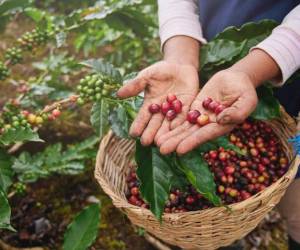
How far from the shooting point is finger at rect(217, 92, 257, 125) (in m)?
1.35

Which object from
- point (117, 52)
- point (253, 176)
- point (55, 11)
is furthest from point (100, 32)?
point (253, 176)

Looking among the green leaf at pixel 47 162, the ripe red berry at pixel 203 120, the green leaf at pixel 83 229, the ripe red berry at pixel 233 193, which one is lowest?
the green leaf at pixel 47 162

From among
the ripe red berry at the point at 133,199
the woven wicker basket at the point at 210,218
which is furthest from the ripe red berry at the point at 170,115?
the ripe red berry at the point at 133,199

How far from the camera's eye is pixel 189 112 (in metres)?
1.47

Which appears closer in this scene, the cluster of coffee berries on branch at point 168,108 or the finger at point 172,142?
the finger at point 172,142

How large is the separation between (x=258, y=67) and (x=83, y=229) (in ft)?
2.76

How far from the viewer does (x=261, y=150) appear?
5.91ft

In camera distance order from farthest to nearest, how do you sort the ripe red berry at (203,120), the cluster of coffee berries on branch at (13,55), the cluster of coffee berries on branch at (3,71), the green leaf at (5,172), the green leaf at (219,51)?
the cluster of coffee berries on branch at (13,55)
the cluster of coffee berries on branch at (3,71)
the green leaf at (219,51)
the green leaf at (5,172)
the ripe red berry at (203,120)

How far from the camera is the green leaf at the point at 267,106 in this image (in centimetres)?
157

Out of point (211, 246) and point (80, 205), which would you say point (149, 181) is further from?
A: point (80, 205)

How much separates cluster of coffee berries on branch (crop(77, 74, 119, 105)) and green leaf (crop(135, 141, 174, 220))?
233 mm

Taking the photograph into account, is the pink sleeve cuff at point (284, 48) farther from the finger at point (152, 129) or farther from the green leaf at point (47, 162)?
the green leaf at point (47, 162)

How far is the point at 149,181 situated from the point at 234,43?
63cm

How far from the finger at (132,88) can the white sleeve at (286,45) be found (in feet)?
1.41
